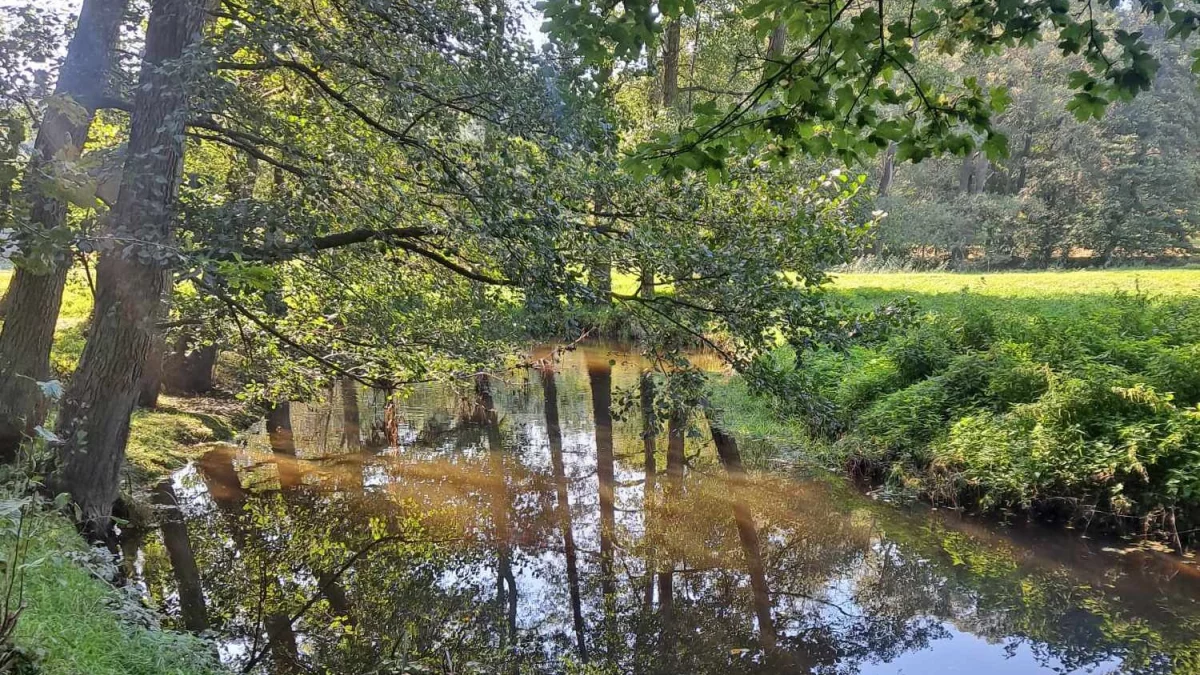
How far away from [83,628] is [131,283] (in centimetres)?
255

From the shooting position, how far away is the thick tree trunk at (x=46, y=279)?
531cm

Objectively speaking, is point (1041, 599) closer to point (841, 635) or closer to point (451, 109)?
point (841, 635)

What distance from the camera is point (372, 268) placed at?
21.6ft

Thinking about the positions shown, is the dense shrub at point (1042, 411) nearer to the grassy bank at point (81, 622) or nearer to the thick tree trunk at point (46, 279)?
the grassy bank at point (81, 622)

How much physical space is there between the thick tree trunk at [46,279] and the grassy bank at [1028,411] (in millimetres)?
5493

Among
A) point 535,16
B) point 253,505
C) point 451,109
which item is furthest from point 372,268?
point 253,505

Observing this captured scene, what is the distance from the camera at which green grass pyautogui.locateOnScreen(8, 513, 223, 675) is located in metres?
2.99

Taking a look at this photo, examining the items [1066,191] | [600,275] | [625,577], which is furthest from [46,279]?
[1066,191]

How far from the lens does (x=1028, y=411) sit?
769 centimetres

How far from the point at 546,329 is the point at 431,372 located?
280 centimetres

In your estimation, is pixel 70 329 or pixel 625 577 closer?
pixel 625 577

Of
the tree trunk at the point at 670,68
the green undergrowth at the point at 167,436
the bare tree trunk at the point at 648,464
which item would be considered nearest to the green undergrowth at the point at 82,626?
the bare tree trunk at the point at 648,464

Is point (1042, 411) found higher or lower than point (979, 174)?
lower

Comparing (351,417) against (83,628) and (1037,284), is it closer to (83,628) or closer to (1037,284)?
(83,628)
